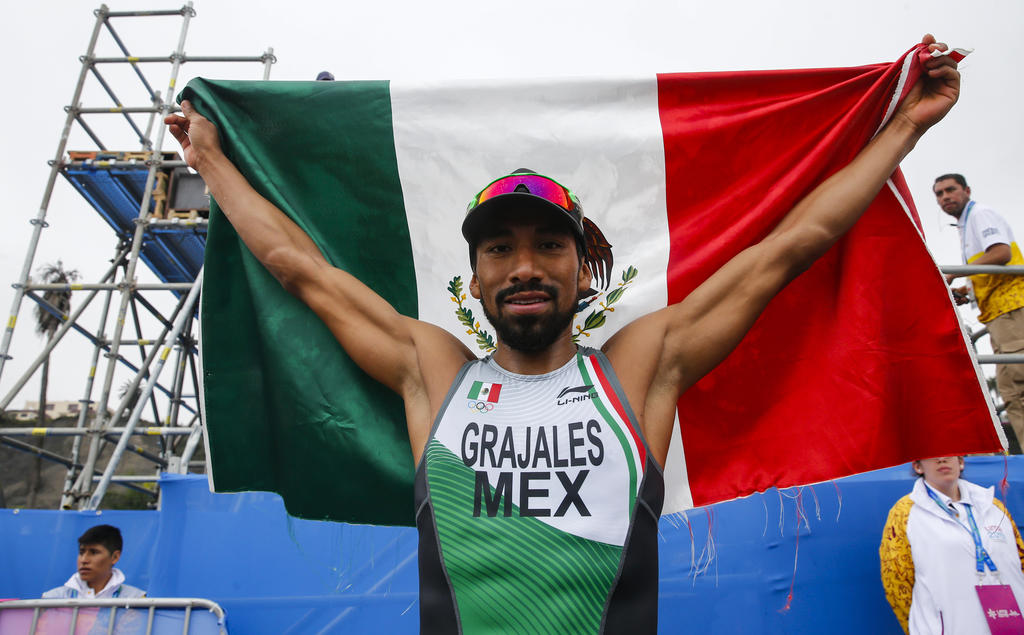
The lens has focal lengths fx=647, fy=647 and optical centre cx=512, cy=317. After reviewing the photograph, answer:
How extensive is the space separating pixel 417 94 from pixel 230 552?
289 centimetres

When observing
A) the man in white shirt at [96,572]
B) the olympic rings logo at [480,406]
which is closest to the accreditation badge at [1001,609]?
the olympic rings logo at [480,406]

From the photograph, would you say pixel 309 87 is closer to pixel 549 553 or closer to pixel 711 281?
pixel 711 281

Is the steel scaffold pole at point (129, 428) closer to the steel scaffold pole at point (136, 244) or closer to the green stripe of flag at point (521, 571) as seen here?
the steel scaffold pole at point (136, 244)

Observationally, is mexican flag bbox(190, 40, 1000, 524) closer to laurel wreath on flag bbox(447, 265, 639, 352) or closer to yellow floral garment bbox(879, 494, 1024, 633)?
laurel wreath on flag bbox(447, 265, 639, 352)

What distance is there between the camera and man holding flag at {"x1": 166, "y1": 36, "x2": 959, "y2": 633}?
167 cm

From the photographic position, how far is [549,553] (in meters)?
1.66

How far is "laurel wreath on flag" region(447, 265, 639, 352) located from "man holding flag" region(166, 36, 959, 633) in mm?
113

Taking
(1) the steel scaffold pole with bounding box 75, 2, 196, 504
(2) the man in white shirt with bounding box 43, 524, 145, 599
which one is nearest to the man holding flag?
(2) the man in white shirt with bounding box 43, 524, 145, 599

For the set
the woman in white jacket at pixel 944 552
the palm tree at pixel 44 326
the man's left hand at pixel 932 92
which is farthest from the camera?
the palm tree at pixel 44 326

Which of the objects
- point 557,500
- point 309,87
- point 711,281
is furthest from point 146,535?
point 711,281

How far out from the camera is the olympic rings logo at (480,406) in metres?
1.93

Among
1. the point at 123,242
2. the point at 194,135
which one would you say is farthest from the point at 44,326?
the point at 194,135

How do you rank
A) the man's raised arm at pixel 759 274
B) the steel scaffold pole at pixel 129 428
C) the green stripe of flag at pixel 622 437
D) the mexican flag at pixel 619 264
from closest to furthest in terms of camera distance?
the green stripe of flag at pixel 622 437 < the man's raised arm at pixel 759 274 < the mexican flag at pixel 619 264 < the steel scaffold pole at pixel 129 428

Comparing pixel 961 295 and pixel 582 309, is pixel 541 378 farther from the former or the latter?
pixel 961 295
